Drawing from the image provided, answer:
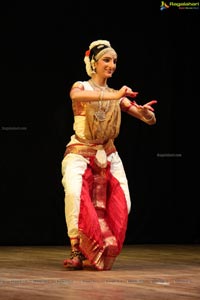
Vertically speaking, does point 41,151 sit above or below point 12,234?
above

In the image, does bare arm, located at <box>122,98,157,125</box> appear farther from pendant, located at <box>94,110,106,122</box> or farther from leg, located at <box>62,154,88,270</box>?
leg, located at <box>62,154,88,270</box>

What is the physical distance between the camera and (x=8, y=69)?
6.73 m

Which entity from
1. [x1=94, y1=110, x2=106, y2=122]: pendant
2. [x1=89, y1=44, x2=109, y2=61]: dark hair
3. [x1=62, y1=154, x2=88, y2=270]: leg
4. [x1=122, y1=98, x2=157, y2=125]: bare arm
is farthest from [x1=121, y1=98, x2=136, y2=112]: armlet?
[x1=62, y1=154, x2=88, y2=270]: leg

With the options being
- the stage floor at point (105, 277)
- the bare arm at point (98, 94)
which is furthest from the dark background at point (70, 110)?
the bare arm at point (98, 94)

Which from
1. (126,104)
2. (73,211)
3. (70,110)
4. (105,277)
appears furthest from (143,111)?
(70,110)

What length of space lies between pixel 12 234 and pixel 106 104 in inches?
84.3

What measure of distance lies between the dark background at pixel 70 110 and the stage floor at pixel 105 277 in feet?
2.06

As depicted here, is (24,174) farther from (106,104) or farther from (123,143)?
(106,104)

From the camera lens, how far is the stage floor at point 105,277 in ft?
12.3

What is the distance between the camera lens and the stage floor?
3.75 meters

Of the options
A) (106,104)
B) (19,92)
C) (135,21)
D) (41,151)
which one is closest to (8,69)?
(19,92)

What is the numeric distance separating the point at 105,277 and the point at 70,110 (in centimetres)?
261

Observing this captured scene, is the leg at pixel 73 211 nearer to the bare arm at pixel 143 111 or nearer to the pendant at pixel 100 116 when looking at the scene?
the pendant at pixel 100 116

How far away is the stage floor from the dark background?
2.06ft
